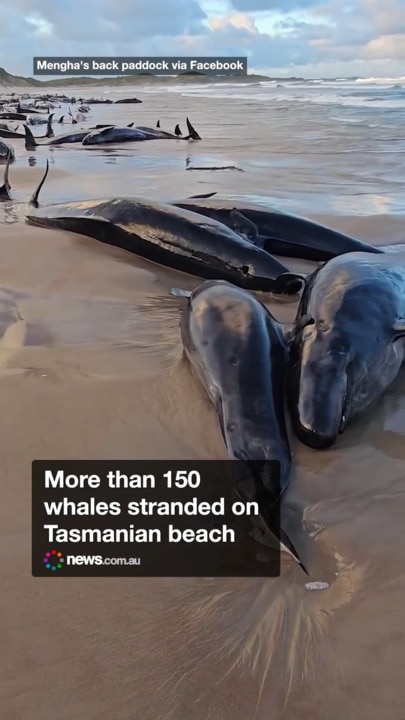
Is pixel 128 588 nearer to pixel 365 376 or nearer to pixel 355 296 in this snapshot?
pixel 365 376

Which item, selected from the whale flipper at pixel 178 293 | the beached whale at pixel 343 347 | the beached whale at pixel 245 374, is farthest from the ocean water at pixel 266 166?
the beached whale at pixel 245 374

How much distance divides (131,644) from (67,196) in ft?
18.8

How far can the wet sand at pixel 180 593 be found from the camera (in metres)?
1.39

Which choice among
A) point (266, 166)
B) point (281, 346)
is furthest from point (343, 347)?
point (266, 166)

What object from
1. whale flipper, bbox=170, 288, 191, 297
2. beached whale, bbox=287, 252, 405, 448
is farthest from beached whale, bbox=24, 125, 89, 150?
beached whale, bbox=287, 252, 405, 448

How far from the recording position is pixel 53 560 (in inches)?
68.9

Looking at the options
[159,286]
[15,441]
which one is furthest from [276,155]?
[15,441]

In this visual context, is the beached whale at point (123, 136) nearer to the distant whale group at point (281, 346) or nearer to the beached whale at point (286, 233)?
the beached whale at point (286, 233)

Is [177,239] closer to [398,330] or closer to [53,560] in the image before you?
[398,330]

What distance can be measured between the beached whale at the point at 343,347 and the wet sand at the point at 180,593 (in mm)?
86

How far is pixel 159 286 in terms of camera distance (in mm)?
3961
